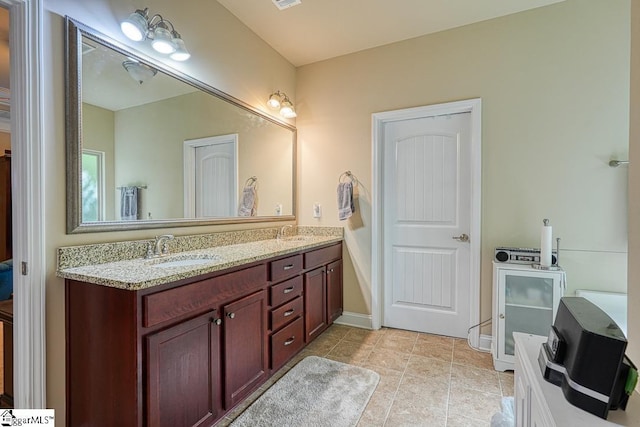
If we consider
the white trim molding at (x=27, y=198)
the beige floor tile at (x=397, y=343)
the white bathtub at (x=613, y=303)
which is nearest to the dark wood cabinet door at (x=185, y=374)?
the white trim molding at (x=27, y=198)

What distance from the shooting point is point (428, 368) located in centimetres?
222

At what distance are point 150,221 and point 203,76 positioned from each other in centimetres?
111

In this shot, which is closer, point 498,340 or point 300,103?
point 498,340

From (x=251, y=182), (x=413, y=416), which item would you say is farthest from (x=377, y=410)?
(x=251, y=182)


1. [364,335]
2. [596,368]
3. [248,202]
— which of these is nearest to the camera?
[596,368]

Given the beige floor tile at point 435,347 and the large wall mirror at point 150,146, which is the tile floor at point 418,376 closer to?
the beige floor tile at point 435,347

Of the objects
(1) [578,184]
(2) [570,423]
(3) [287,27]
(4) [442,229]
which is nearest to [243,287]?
(2) [570,423]

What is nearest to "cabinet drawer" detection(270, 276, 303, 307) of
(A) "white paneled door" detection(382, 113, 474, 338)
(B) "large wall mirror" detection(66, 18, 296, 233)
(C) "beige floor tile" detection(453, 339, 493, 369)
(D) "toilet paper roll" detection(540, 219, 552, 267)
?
(B) "large wall mirror" detection(66, 18, 296, 233)

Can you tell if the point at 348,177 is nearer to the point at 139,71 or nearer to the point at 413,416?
the point at 139,71

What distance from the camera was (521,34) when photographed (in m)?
2.41

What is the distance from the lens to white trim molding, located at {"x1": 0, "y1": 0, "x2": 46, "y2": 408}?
4.33 feet

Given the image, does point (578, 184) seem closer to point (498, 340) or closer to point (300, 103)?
point (498, 340)

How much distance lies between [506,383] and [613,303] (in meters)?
0.96

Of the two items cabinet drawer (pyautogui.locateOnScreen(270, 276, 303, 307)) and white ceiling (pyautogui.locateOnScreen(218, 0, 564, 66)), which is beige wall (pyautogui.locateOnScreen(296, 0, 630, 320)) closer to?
white ceiling (pyautogui.locateOnScreen(218, 0, 564, 66))
